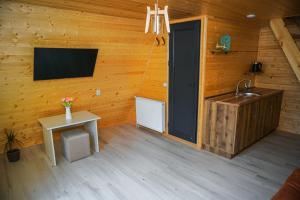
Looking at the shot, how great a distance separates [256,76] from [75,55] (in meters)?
3.69

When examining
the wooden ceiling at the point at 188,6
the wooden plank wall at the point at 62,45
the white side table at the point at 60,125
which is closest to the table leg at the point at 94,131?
the white side table at the point at 60,125

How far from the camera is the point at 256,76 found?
14.5ft

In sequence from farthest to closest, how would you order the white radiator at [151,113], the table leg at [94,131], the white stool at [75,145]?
1. the white radiator at [151,113]
2. the table leg at [94,131]
3. the white stool at [75,145]

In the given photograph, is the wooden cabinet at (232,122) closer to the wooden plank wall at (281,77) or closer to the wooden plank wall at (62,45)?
the wooden plank wall at (281,77)

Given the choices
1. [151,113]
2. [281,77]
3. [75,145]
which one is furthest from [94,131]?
[281,77]

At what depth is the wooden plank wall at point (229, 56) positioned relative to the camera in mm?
3119

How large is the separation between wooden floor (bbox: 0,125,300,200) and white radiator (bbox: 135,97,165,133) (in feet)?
1.32

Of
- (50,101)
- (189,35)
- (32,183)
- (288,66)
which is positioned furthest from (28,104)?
(288,66)

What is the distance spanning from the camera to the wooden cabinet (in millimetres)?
2951

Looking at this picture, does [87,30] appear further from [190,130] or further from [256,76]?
[256,76]

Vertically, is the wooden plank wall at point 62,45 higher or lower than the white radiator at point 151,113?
higher

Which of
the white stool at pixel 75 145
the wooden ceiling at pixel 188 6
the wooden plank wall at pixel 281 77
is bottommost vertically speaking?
the white stool at pixel 75 145

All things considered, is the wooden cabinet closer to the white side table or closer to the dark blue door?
the dark blue door

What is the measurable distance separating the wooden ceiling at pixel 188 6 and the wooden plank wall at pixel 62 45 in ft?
0.65
